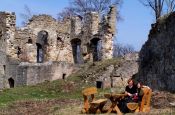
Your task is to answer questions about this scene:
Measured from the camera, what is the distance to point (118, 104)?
64.1 ft

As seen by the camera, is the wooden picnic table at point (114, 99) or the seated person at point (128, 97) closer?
the wooden picnic table at point (114, 99)

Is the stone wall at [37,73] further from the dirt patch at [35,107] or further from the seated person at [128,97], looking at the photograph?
the seated person at [128,97]

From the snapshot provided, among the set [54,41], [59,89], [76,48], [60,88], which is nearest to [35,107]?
[59,89]

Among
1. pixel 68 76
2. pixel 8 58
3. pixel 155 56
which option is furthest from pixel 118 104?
pixel 8 58

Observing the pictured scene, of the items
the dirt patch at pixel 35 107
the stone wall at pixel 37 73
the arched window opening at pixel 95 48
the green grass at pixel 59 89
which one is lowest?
the dirt patch at pixel 35 107

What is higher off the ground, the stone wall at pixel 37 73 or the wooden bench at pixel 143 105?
the stone wall at pixel 37 73

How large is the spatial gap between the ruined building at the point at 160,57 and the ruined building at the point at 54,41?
45.9 ft

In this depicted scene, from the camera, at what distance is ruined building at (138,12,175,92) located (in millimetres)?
25797

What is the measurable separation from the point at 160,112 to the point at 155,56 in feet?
31.6

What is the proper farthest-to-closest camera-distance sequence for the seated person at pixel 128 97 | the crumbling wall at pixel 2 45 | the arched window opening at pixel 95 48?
the arched window opening at pixel 95 48 < the crumbling wall at pixel 2 45 < the seated person at pixel 128 97

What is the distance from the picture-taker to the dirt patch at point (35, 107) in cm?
2169

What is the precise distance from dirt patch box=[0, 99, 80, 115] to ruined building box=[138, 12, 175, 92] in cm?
507

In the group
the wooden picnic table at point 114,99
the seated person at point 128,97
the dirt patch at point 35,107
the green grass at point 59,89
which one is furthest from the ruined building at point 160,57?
the wooden picnic table at point 114,99

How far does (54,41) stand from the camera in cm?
4688
